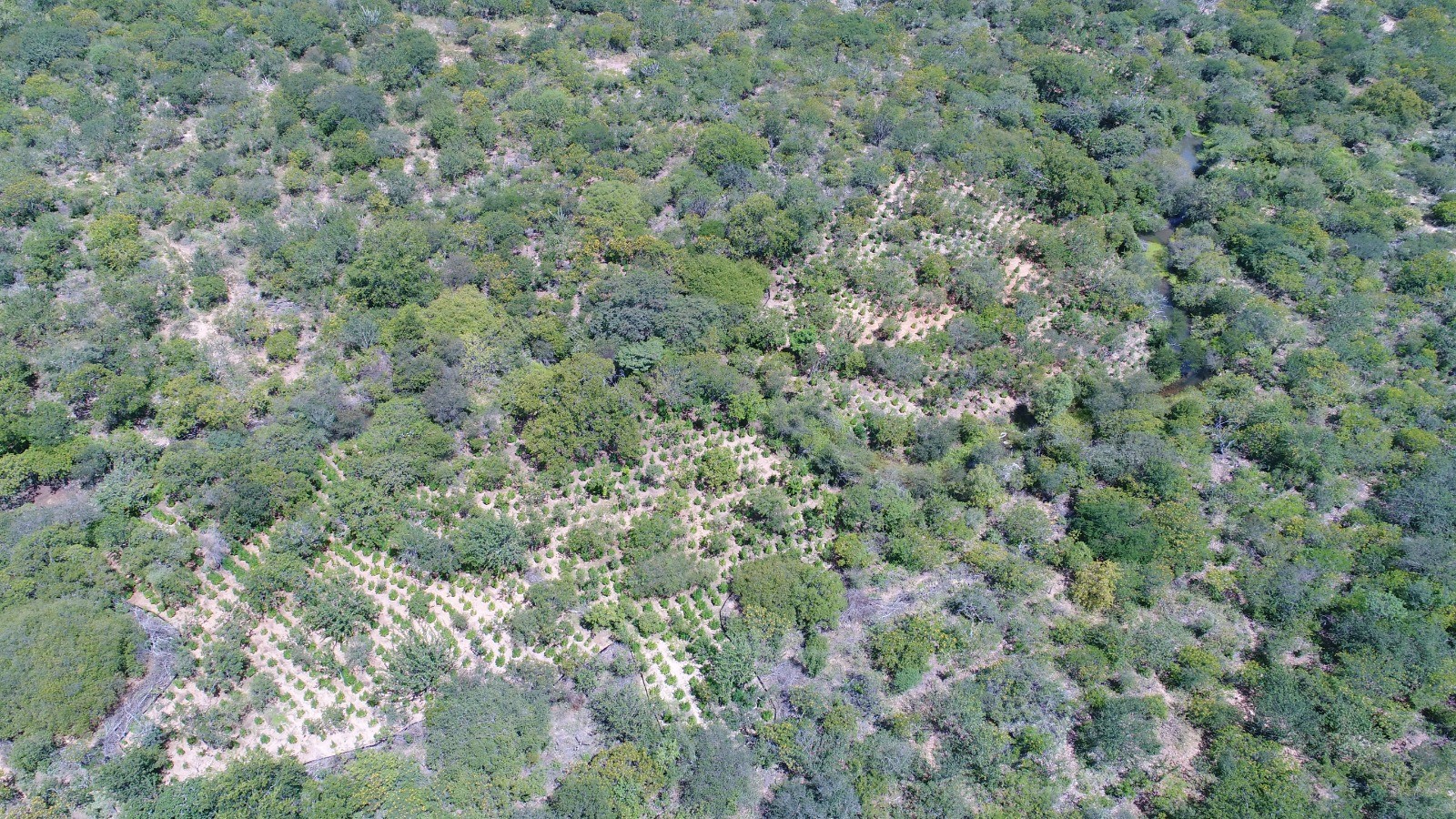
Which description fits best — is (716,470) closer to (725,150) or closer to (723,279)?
(723,279)

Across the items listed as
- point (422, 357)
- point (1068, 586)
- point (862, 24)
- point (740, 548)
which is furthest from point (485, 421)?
point (862, 24)

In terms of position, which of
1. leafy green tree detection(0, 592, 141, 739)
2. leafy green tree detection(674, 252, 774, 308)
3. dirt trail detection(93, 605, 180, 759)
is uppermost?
leafy green tree detection(674, 252, 774, 308)

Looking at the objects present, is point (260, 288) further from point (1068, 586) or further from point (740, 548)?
point (1068, 586)

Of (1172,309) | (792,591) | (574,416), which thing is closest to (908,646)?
(792,591)

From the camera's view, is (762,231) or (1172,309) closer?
(762,231)

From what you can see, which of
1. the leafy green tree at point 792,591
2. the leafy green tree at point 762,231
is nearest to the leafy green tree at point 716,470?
the leafy green tree at point 792,591

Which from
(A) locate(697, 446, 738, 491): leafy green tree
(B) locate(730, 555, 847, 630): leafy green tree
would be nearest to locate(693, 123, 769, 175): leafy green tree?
(A) locate(697, 446, 738, 491): leafy green tree

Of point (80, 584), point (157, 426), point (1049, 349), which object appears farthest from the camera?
point (1049, 349)

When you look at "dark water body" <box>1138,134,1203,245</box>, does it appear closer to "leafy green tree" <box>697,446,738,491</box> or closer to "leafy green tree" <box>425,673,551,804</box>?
"leafy green tree" <box>697,446,738,491</box>
